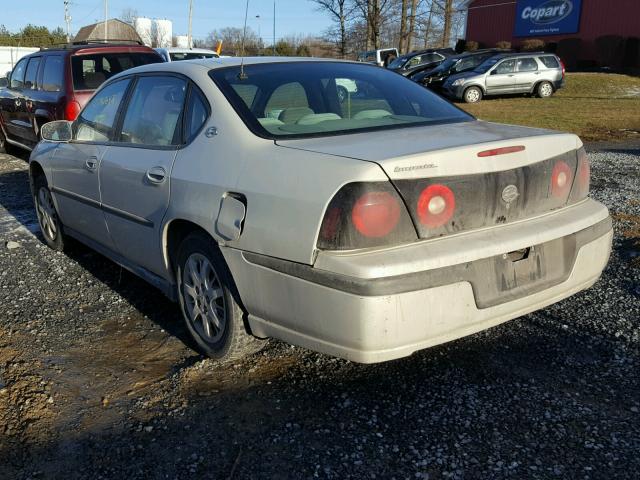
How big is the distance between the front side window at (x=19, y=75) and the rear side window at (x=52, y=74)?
1159mm

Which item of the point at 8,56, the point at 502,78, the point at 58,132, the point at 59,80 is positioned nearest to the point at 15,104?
the point at 59,80

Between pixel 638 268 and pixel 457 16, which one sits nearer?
pixel 638 268

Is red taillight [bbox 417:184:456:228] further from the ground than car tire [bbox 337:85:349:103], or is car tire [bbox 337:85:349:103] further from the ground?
car tire [bbox 337:85:349:103]

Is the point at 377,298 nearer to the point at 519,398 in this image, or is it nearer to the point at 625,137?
the point at 519,398

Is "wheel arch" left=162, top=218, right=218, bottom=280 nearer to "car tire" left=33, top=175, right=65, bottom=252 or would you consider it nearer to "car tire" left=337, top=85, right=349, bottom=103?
"car tire" left=337, top=85, right=349, bottom=103

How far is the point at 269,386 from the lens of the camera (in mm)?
3092

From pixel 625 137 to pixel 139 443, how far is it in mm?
12566

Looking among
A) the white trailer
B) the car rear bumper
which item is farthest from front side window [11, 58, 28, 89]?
the white trailer

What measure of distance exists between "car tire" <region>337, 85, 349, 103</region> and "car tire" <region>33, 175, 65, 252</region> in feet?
9.19

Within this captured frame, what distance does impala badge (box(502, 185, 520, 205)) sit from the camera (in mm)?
2764

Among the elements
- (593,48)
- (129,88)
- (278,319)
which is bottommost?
(278,319)

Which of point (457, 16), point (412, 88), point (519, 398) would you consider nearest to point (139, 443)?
point (519, 398)

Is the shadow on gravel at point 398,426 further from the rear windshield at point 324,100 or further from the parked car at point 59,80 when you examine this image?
the parked car at point 59,80

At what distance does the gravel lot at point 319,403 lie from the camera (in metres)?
2.49
